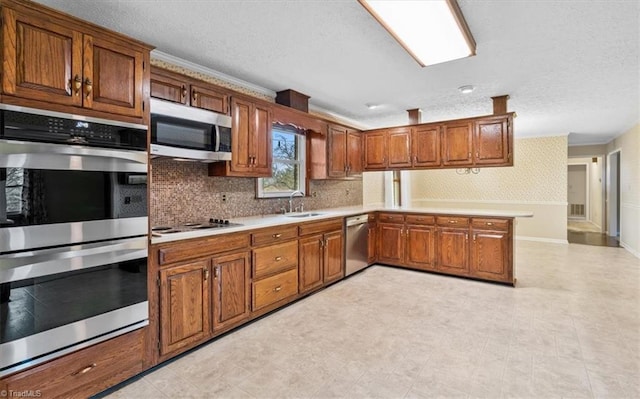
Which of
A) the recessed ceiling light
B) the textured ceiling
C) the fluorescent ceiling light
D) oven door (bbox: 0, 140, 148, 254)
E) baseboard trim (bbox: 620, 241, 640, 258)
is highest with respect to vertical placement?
the recessed ceiling light

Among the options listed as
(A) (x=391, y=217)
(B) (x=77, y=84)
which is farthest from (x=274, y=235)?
(A) (x=391, y=217)

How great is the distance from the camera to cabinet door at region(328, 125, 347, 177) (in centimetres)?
471

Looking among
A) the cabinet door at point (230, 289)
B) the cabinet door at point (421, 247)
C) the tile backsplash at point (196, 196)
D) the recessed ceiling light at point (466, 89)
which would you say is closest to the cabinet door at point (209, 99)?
the tile backsplash at point (196, 196)

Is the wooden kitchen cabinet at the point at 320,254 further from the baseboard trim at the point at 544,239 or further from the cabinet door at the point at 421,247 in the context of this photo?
the baseboard trim at the point at 544,239

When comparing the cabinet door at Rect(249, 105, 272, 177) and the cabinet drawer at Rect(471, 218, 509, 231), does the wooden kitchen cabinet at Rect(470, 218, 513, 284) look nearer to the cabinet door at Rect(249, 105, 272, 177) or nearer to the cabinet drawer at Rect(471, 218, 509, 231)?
the cabinet drawer at Rect(471, 218, 509, 231)

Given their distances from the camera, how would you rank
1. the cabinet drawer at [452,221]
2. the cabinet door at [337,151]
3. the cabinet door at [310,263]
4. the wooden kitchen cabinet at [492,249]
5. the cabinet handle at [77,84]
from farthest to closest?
the cabinet door at [337,151]
the cabinet drawer at [452,221]
the wooden kitchen cabinet at [492,249]
the cabinet door at [310,263]
the cabinet handle at [77,84]

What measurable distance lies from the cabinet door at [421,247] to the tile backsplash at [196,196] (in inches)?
75.1

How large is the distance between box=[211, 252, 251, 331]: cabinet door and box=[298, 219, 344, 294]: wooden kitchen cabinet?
2.56ft

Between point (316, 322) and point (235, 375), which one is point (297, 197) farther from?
point (235, 375)

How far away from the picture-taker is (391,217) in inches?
194

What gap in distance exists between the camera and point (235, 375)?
2189 mm

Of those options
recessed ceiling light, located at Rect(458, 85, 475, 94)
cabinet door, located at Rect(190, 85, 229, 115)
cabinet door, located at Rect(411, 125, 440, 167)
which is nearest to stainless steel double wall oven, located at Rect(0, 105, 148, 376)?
cabinet door, located at Rect(190, 85, 229, 115)

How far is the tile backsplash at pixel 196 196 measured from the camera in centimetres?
290

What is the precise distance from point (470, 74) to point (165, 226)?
3.41 meters
